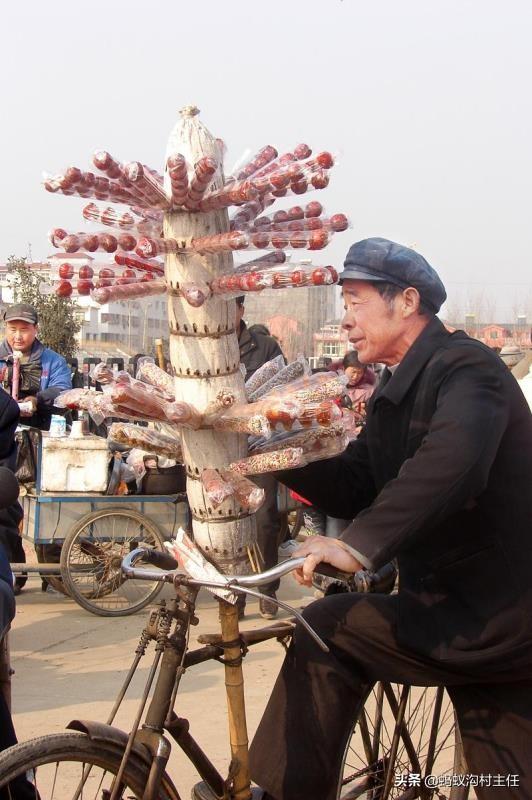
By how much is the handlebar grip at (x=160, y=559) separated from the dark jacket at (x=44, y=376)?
16.0ft

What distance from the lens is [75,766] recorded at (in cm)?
240

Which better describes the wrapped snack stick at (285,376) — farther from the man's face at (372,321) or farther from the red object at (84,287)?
the red object at (84,287)

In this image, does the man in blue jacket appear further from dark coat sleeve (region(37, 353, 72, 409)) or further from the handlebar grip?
the handlebar grip

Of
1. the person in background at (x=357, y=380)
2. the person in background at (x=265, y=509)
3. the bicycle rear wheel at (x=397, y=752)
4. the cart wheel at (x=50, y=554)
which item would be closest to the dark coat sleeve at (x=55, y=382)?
the cart wheel at (x=50, y=554)

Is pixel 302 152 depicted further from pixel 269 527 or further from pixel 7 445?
pixel 269 527

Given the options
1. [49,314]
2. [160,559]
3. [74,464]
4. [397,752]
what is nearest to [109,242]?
[160,559]

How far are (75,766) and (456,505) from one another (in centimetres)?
110

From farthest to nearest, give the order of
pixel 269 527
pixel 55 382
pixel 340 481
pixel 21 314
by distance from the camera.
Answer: pixel 55 382 < pixel 21 314 < pixel 269 527 < pixel 340 481

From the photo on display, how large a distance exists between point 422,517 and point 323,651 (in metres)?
0.59

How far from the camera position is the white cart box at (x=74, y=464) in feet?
22.7

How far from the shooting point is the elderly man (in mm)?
2393

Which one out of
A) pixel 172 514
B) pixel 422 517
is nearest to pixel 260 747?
pixel 422 517

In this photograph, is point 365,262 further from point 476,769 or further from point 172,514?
point 172,514

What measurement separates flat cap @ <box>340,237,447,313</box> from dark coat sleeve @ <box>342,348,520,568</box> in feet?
1.45
